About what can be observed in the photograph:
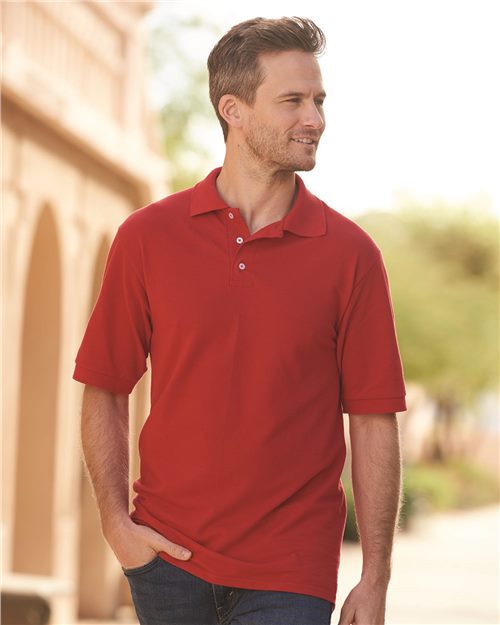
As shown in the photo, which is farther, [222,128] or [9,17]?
[9,17]

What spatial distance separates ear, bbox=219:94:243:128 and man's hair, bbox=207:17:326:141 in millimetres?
15

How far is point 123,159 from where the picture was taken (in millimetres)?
14219

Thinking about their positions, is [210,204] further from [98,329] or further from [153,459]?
[153,459]

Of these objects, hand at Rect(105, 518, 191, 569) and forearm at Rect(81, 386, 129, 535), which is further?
forearm at Rect(81, 386, 129, 535)

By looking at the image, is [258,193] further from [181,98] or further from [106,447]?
[181,98]

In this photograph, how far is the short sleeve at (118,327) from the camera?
11.8ft

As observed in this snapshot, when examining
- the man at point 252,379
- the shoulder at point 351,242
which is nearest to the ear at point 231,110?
the man at point 252,379

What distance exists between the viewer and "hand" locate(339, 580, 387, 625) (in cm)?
341

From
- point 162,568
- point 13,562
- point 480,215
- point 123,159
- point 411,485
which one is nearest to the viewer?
point 162,568

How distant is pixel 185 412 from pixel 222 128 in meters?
0.75

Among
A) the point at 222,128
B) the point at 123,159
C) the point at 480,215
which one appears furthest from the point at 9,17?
the point at 480,215

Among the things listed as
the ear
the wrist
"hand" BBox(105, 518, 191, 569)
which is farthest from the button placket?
the wrist

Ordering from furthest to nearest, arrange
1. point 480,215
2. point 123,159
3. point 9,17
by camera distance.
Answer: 1. point 480,215
2. point 123,159
3. point 9,17

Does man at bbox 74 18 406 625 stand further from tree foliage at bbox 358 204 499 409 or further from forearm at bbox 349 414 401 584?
tree foliage at bbox 358 204 499 409
